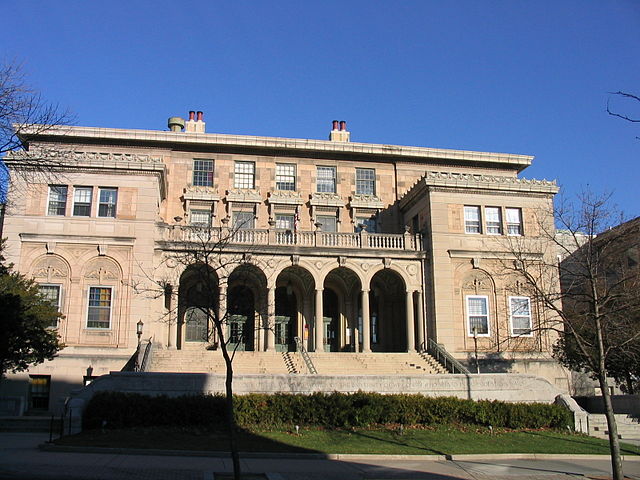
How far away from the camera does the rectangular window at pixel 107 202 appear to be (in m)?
33.9

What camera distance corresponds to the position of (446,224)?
120ft

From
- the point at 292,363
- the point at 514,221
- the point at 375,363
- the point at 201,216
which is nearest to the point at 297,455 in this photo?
the point at 292,363

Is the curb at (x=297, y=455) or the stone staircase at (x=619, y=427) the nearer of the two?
the curb at (x=297, y=455)

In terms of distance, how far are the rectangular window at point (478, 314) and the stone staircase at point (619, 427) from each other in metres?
8.53

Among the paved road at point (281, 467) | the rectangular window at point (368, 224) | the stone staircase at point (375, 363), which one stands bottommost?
the paved road at point (281, 467)

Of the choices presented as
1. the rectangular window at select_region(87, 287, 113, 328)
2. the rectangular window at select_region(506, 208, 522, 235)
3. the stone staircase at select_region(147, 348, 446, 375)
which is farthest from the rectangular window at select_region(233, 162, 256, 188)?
the rectangular window at select_region(506, 208, 522, 235)

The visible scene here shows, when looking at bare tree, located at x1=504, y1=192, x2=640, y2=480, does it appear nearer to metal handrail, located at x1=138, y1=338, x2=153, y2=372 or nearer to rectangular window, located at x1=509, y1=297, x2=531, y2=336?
rectangular window, located at x1=509, y1=297, x2=531, y2=336

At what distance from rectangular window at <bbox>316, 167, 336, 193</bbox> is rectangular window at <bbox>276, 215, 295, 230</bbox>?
100 inches

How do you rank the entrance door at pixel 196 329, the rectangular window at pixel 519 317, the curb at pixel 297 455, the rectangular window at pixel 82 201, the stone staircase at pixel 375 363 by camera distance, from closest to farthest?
the curb at pixel 297 455 → the stone staircase at pixel 375 363 → the rectangular window at pixel 82 201 → the rectangular window at pixel 519 317 → the entrance door at pixel 196 329

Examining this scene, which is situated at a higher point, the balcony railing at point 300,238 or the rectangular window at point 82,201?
the rectangular window at point 82,201

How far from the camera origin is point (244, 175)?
40.7 m

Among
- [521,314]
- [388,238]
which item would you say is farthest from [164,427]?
[521,314]

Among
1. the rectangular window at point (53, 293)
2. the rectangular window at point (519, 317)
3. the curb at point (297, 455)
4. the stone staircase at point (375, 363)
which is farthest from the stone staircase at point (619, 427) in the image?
the rectangular window at point (53, 293)

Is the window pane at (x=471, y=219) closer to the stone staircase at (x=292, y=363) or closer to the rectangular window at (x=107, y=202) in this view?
the stone staircase at (x=292, y=363)
